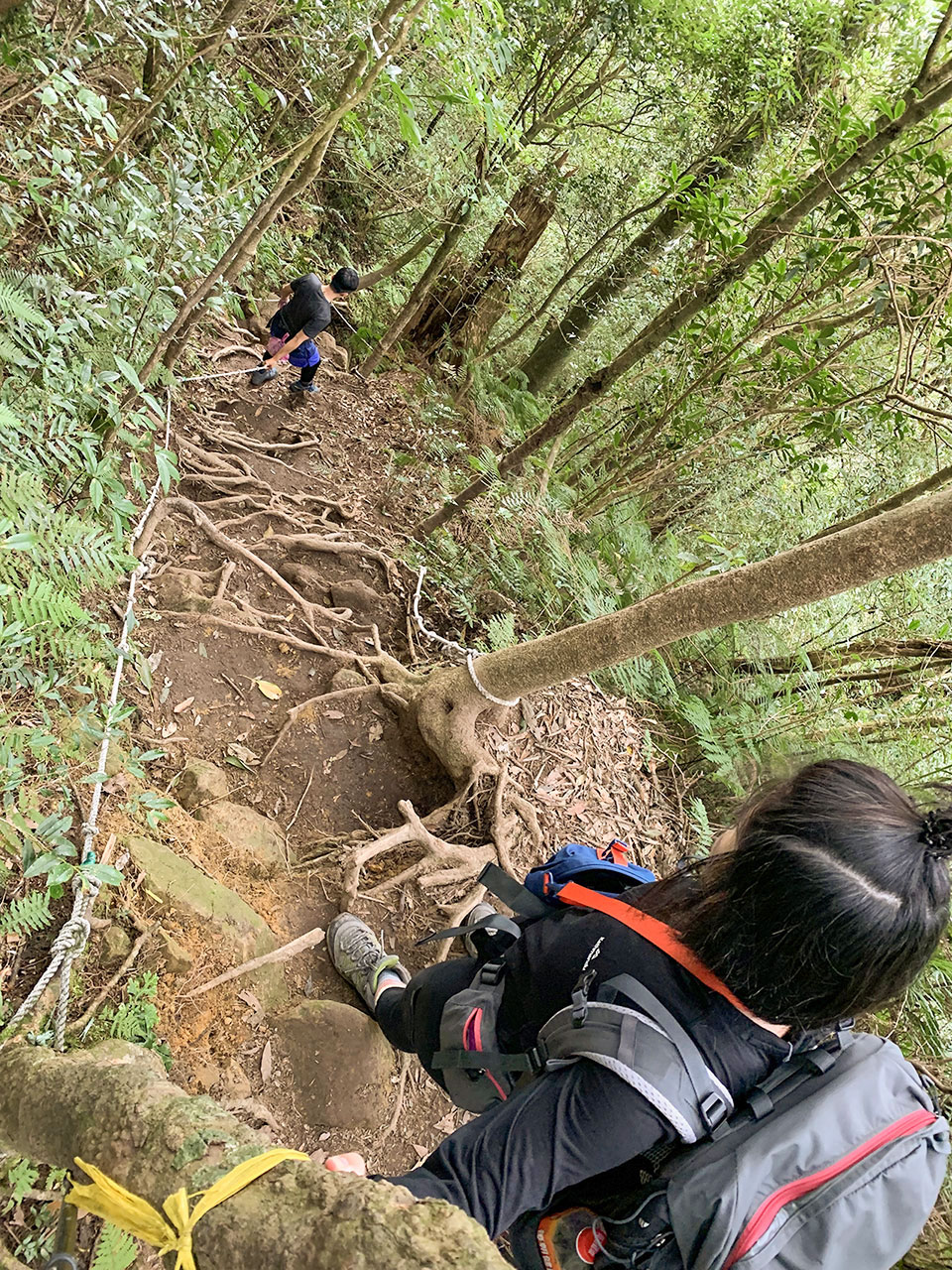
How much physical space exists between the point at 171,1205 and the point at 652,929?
1.17 metres

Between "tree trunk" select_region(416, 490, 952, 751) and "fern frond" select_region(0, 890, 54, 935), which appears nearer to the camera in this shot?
"fern frond" select_region(0, 890, 54, 935)

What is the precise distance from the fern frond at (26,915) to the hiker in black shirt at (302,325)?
5.39 meters

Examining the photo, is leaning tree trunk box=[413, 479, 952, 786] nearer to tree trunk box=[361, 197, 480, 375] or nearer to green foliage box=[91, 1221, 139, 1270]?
green foliage box=[91, 1221, 139, 1270]

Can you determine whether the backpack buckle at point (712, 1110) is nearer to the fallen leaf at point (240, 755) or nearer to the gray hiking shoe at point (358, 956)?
the gray hiking shoe at point (358, 956)

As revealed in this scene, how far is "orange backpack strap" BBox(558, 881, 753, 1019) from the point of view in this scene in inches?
67.1

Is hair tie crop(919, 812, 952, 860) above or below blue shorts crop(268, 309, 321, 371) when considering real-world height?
above

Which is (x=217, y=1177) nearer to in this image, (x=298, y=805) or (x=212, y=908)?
(x=212, y=908)

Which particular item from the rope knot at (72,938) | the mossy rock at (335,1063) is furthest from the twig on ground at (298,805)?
the rope knot at (72,938)

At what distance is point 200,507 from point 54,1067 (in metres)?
3.97

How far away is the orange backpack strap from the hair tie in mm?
551

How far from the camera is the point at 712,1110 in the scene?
159 centimetres

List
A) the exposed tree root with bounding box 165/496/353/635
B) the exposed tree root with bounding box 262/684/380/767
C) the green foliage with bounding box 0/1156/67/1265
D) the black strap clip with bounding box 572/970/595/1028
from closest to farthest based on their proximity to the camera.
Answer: the black strap clip with bounding box 572/970/595/1028
the green foliage with bounding box 0/1156/67/1265
the exposed tree root with bounding box 262/684/380/767
the exposed tree root with bounding box 165/496/353/635

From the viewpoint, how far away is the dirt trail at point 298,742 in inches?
121

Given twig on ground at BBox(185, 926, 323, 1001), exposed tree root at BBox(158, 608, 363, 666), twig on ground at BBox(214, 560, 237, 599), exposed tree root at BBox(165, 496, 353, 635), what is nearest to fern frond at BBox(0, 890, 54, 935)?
twig on ground at BBox(185, 926, 323, 1001)
